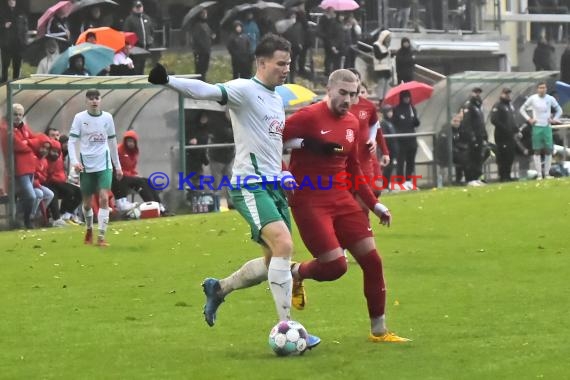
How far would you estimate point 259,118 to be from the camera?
10266 millimetres

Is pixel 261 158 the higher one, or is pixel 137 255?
pixel 261 158

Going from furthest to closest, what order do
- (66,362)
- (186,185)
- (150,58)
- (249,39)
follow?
(150,58) < (249,39) < (186,185) < (66,362)

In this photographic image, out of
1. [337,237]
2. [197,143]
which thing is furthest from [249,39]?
[337,237]

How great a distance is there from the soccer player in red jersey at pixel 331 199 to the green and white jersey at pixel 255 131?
0.39 m

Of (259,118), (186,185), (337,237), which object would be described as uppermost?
(259,118)

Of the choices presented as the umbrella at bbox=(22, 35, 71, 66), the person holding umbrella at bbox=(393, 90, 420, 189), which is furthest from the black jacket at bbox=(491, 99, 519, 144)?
the umbrella at bbox=(22, 35, 71, 66)

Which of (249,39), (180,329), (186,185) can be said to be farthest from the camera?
(249,39)

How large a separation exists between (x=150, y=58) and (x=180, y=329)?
86.7 ft

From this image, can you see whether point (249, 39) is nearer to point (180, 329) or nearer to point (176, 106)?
point (176, 106)

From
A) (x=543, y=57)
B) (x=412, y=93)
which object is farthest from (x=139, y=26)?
(x=543, y=57)

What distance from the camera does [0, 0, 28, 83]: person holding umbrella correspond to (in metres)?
31.3

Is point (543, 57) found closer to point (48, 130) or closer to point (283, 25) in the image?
point (283, 25)

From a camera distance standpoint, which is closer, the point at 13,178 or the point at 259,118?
the point at 259,118

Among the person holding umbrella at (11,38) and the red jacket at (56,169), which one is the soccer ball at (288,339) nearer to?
the red jacket at (56,169)
